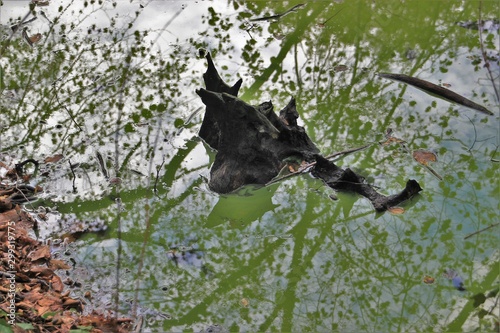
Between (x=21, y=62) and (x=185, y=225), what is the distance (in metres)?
2.45

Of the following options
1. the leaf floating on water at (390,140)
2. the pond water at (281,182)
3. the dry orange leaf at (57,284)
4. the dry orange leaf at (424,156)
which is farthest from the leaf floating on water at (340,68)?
the dry orange leaf at (57,284)

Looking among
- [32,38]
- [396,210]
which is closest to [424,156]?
[396,210]

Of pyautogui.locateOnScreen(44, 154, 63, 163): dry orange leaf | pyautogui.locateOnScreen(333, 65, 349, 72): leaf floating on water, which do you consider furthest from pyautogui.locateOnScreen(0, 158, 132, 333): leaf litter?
pyautogui.locateOnScreen(333, 65, 349, 72): leaf floating on water

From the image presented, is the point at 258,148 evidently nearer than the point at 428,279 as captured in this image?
No

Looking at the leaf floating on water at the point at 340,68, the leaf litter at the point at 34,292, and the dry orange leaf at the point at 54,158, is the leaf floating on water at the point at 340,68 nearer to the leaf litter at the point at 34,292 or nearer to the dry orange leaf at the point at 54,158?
the dry orange leaf at the point at 54,158

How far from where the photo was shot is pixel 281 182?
3.90 m

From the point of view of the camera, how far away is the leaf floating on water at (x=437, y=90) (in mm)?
4395

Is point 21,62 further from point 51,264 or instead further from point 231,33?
point 51,264

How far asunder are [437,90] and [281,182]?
A: 156 cm

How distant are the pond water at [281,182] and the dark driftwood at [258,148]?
0.09 meters

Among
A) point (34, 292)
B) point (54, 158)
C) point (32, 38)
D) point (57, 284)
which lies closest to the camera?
point (34, 292)

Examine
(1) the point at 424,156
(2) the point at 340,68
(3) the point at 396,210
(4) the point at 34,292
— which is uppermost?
(2) the point at 340,68

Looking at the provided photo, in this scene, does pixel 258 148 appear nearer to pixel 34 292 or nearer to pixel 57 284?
pixel 57 284

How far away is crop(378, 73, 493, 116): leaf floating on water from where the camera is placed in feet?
14.4
